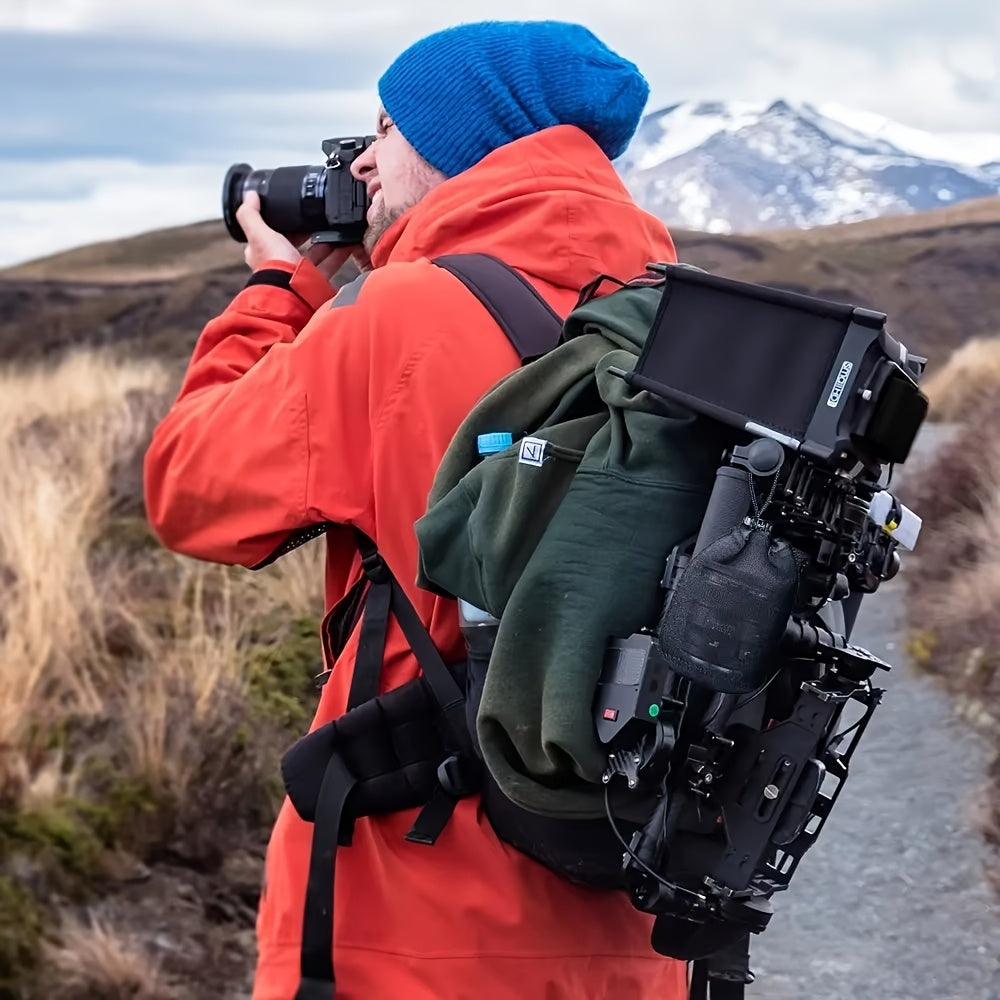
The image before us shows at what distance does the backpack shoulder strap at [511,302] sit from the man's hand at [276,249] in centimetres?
44

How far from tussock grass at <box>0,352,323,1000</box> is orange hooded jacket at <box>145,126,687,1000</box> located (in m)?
1.97

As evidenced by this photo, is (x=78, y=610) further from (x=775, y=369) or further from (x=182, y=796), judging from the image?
(x=775, y=369)

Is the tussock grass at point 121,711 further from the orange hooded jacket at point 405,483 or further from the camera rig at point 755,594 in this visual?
the camera rig at point 755,594

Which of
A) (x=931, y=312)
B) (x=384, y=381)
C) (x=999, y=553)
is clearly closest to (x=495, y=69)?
(x=384, y=381)

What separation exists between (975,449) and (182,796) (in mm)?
6372

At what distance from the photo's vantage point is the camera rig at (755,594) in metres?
1.47

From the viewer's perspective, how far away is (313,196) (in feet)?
7.58

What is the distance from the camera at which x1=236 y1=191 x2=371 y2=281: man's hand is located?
2277 mm

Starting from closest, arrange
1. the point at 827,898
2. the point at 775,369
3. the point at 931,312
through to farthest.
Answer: the point at 775,369, the point at 827,898, the point at 931,312

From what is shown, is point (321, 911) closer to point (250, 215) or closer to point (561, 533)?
point (561, 533)

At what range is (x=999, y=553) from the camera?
7.08m

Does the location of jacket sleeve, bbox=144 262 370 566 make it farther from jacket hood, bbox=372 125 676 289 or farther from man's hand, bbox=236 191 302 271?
man's hand, bbox=236 191 302 271

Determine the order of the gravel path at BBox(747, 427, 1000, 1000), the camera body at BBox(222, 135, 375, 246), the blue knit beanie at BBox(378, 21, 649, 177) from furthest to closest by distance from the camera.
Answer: the gravel path at BBox(747, 427, 1000, 1000) → the camera body at BBox(222, 135, 375, 246) → the blue knit beanie at BBox(378, 21, 649, 177)

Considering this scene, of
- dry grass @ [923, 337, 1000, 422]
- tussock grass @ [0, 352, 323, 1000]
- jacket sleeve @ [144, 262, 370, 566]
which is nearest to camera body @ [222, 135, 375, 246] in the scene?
jacket sleeve @ [144, 262, 370, 566]
